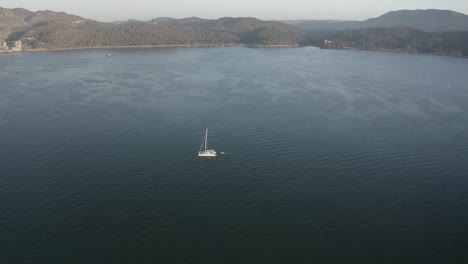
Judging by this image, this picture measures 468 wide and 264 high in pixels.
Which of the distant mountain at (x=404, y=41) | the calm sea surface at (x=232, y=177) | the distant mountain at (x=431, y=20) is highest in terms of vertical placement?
the distant mountain at (x=431, y=20)

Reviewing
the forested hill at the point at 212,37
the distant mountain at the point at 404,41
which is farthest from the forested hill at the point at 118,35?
the distant mountain at the point at 404,41

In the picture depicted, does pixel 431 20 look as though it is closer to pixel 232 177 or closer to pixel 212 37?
pixel 212 37

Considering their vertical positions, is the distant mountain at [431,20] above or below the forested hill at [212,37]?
above

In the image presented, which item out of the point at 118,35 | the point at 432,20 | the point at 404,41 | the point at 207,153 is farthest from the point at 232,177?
the point at 432,20

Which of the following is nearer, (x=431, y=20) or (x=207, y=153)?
(x=207, y=153)

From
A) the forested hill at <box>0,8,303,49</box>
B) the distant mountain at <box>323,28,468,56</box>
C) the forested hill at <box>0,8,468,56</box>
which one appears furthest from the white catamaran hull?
the forested hill at <box>0,8,303,49</box>

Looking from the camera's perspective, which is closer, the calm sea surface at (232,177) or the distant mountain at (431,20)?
the calm sea surface at (232,177)

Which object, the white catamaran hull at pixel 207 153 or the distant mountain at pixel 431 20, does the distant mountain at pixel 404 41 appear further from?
the white catamaran hull at pixel 207 153

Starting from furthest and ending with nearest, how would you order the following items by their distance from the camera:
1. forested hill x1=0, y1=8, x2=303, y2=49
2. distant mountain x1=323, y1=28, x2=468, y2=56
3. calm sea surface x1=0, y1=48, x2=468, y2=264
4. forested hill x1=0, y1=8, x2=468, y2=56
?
forested hill x1=0, y1=8, x2=303, y2=49 → forested hill x1=0, y1=8, x2=468, y2=56 → distant mountain x1=323, y1=28, x2=468, y2=56 → calm sea surface x1=0, y1=48, x2=468, y2=264

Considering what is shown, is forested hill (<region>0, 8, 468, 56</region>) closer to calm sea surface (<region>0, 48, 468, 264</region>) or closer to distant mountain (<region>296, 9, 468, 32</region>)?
distant mountain (<region>296, 9, 468, 32</region>)
